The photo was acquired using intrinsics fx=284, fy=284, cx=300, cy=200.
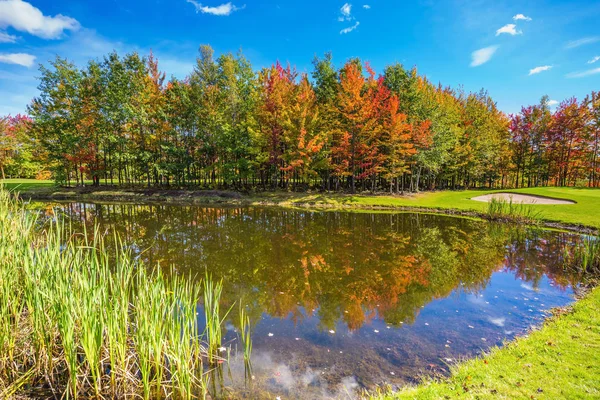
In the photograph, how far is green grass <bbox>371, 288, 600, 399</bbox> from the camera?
4.39 m

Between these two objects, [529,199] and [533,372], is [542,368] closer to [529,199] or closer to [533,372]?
[533,372]

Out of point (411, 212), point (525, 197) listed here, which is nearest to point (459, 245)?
point (411, 212)

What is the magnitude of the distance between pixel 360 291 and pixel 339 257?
12.1 ft

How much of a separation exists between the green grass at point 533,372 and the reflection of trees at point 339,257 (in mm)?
2542

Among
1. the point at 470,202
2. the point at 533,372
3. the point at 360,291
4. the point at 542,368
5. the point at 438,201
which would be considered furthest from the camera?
the point at 438,201

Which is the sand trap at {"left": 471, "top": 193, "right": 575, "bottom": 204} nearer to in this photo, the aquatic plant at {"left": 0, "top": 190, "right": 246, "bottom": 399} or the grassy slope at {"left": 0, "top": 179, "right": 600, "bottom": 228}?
the grassy slope at {"left": 0, "top": 179, "right": 600, "bottom": 228}

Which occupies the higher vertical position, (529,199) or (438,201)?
Result: (529,199)

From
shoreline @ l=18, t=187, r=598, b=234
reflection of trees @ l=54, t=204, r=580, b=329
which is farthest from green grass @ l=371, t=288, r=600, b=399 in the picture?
shoreline @ l=18, t=187, r=598, b=234

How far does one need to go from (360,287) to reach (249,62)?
36535mm

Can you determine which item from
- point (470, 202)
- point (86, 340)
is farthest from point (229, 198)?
point (86, 340)

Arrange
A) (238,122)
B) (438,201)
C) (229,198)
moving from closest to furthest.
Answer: (438,201) → (229,198) → (238,122)

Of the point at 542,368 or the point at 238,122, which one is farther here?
the point at 238,122

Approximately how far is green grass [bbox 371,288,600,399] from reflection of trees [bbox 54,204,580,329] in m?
2.54

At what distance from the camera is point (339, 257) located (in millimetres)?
13023
